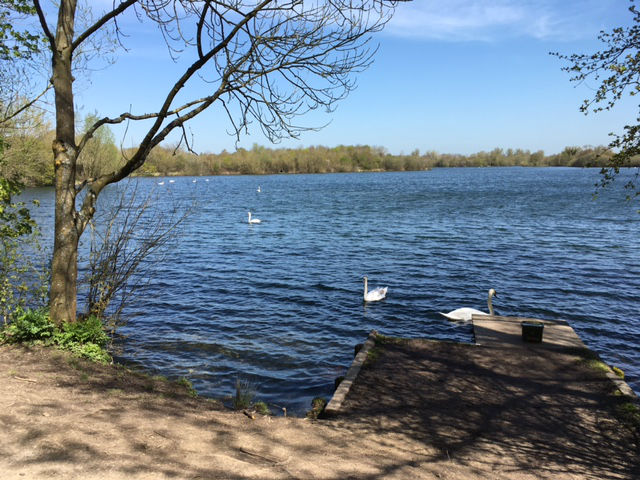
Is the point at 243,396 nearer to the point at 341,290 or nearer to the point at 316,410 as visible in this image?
the point at 316,410

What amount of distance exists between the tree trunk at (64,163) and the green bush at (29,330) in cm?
20

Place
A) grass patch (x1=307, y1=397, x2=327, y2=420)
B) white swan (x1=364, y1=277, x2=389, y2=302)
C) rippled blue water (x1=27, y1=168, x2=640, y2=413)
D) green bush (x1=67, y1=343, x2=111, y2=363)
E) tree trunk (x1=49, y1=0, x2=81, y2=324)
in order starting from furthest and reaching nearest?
1. white swan (x1=364, y1=277, x2=389, y2=302)
2. rippled blue water (x1=27, y1=168, x2=640, y2=413)
3. green bush (x1=67, y1=343, x2=111, y2=363)
4. tree trunk (x1=49, y1=0, x2=81, y2=324)
5. grass patch (x1=307, y1=397, x2=327, y2=420)

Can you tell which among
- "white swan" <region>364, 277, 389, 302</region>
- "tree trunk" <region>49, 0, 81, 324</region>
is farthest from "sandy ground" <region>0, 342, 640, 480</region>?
"white swan" <region>364, 277, 389, 302</region>

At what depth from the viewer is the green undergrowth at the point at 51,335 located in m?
7.60

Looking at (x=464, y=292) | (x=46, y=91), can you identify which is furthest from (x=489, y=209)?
(x=46, y=91)

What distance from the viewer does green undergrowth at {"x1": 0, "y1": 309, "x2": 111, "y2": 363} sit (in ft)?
24.9

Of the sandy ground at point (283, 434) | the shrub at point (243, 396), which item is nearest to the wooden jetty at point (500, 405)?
the sandy ground at point (283, 434)

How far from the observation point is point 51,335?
25.2 feet

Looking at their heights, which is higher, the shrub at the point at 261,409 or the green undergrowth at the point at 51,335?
the green undergrowth at the point at 51,335

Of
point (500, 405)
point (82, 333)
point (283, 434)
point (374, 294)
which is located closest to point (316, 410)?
point (283, 434)

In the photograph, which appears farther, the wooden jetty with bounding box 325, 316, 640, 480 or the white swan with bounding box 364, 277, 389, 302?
the white swan with bounding box 364, 277, 389, 302

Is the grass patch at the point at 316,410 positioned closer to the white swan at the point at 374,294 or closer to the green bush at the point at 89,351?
the green bush at the point at 89,351

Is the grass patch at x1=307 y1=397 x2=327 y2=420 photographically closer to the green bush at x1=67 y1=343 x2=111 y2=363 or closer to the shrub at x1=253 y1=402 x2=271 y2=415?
the shrub at x1=253 y1=402 x2=271 y2=415

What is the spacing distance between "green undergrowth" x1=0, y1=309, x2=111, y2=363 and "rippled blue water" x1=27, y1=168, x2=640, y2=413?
2.42 m
